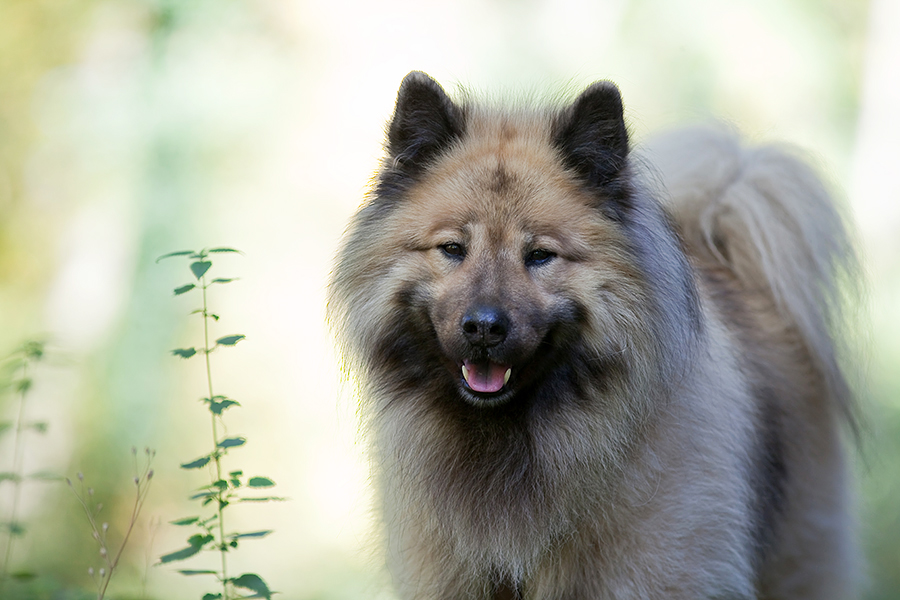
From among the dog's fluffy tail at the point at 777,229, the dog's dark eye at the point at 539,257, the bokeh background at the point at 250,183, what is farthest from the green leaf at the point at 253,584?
the bokeh background at the point at 250,183

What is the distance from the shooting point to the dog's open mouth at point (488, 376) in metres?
2.38

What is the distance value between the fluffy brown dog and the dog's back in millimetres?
516

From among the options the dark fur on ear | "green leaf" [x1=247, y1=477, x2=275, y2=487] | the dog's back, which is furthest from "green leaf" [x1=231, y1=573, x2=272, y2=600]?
the dog's back

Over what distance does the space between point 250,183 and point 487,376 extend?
549cm

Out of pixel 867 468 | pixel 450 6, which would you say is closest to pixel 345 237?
pixel 867 468

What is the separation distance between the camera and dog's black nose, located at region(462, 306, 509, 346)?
221 cm

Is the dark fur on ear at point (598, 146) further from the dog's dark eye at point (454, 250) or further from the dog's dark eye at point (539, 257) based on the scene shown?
the dog's dark eye at point (454, 250)

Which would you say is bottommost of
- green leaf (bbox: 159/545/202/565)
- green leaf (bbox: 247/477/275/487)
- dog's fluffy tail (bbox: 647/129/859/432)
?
green leaf (bbox: 159/545/202/565)

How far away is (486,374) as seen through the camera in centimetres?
239

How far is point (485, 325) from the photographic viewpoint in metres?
2.21

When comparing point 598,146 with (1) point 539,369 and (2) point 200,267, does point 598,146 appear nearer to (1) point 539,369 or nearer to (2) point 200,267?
(1) point 539,369

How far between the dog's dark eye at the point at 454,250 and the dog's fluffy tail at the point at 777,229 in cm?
133

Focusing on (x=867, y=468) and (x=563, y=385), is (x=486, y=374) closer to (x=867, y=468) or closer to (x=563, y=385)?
(x=563, y=385)

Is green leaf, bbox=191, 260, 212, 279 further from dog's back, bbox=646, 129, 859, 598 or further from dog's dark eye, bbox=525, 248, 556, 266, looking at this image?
dog's back, bbox=646, 129, 859, 598
